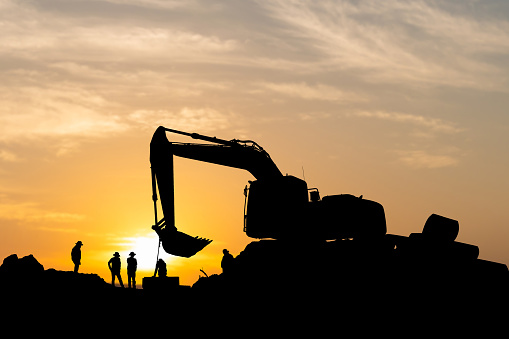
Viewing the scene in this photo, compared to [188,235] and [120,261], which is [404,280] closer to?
[188,235]

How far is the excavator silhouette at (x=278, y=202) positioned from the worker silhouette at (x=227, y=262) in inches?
61.7

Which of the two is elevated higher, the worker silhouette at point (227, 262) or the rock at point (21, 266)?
the rock at point (21, 266)

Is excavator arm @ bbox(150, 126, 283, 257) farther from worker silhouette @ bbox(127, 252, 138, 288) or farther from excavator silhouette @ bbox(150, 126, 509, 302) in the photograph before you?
worker silhouette @ bbox(127, 252, 138, 288)

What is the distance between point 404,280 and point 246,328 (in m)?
8.35

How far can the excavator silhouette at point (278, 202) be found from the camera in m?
36.4

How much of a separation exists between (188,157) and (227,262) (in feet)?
19.6

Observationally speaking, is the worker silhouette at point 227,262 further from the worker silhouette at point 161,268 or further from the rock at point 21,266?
the rock at point 21,266

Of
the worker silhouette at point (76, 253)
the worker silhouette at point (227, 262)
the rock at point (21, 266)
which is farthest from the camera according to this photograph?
the worker silhouette at point (76, 253)

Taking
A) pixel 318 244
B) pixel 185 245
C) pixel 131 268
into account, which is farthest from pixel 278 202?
pixel 131 268

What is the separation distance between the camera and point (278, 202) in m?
36.9

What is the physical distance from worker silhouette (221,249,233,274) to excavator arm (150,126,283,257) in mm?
2744

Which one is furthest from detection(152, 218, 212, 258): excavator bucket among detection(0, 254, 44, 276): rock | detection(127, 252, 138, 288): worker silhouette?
detection(0, 254, 44, 276): rock

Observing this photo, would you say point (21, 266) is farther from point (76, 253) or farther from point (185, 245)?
point (185, 245)

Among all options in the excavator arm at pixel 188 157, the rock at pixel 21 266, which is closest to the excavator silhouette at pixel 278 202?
the excavator arm at pixel 188 157
